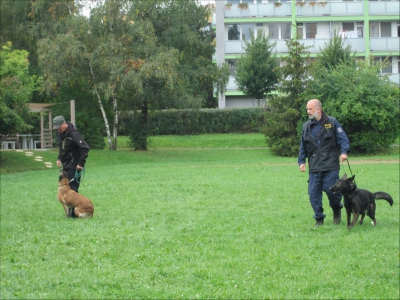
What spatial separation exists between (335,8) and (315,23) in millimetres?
2111

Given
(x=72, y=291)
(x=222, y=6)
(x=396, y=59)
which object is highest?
(x=222, y=6)

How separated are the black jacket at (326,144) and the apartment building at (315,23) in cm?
4088

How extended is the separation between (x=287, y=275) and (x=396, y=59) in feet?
160

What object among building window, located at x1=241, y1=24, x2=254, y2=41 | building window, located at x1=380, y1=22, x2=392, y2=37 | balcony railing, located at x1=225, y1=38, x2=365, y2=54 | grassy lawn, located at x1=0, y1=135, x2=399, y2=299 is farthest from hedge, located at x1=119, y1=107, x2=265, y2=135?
grassy lawn, located at x1=0, y1=135, x2=399, y2=299

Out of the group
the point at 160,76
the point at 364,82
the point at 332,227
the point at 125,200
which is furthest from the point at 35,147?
the point at 332,227

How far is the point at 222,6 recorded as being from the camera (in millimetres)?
51688

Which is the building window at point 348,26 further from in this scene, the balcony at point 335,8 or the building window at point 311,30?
the building window at point 311,30

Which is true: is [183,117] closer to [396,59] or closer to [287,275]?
[396,59]

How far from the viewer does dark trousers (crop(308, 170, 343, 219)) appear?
10.5 m

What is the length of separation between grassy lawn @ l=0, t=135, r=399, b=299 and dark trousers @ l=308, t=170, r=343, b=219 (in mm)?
414

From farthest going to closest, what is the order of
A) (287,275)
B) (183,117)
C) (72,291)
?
(183,117) → (287,275) → (72,291)

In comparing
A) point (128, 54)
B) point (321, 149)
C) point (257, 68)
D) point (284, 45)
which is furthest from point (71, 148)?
point (284, 45)

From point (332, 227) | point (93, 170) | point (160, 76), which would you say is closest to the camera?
point (332, 227)

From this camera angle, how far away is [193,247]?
9203 millimetres
